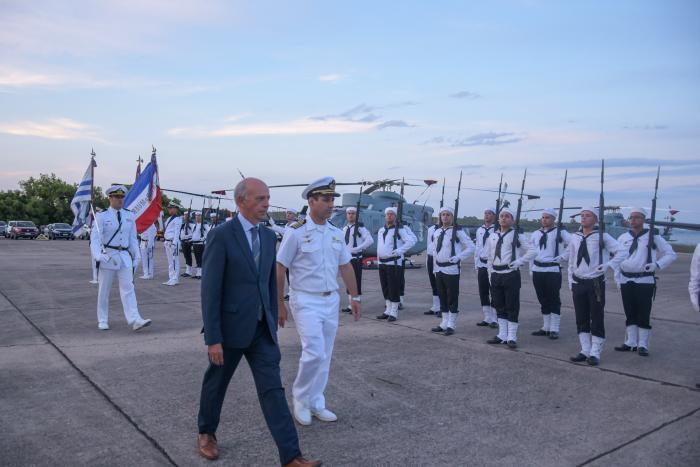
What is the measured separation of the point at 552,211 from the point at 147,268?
12.0 m

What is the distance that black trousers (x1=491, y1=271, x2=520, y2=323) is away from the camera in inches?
293

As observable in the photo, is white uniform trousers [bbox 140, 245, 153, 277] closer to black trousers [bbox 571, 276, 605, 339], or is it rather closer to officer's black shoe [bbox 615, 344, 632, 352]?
black trousers [bbox 571, 276, 605, 339]

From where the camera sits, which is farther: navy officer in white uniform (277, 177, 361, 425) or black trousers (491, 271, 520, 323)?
black trousers (491, 271, 520, 323)

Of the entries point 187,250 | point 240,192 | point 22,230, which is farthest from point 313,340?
point 22,230

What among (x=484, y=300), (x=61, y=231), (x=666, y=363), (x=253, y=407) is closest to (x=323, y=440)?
(x=253, y=407)

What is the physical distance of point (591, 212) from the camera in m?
7.13

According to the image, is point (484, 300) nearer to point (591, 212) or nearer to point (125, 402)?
point (591, 212)

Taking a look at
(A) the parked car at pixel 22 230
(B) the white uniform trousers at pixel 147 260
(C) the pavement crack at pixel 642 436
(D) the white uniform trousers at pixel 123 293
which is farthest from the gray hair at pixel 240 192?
(A) the parked car at pixel 22 230

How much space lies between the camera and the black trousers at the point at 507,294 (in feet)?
24.4

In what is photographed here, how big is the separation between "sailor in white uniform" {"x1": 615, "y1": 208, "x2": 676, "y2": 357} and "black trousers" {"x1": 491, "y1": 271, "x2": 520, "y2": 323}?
4.54 ft

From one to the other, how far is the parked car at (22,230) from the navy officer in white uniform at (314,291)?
46.1 metres

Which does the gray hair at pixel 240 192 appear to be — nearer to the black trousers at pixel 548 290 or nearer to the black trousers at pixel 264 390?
the black trousers at pixel 264 390

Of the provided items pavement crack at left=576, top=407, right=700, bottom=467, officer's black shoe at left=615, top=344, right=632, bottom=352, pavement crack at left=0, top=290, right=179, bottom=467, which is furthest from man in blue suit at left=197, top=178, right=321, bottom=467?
officer's black shoe at left=615, top=344, right=632, bottom=352

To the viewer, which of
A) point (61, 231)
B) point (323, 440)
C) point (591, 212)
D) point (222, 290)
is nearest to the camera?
point (222, 290)
